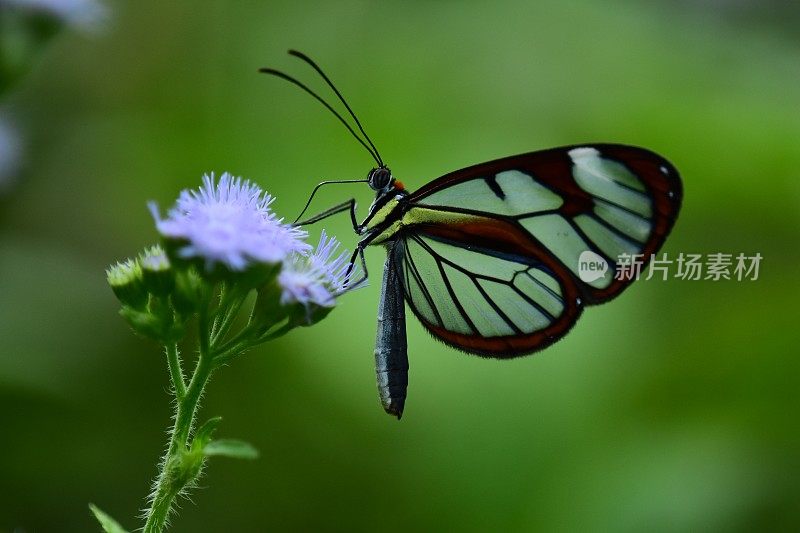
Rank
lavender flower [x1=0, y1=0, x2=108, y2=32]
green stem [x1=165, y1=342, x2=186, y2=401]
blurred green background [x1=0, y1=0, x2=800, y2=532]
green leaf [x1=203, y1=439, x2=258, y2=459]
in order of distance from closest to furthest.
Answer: green leaf [x1=203, y1=439, x2=258, y2=459] → green stem [x1=165, y1=342, x2=186, y2=401] → lavender flower [x1=0, y1=0, x2=108, y2=32] → blurred green background [x1=0, y1=0, x2=800, y2=532]

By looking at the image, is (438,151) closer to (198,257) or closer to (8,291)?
(8,291)

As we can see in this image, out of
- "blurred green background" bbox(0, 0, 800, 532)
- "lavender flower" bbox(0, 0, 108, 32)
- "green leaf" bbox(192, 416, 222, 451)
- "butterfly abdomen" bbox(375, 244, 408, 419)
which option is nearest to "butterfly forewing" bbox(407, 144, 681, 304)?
"butterfly abdomen" bbox(375, 244, 408, 419)

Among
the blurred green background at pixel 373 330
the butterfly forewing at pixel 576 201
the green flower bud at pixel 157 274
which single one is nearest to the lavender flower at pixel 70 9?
the blurred green background at pixel 373 330

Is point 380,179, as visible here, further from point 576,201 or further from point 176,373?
point 176,373

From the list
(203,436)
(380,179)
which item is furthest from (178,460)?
(380,179)

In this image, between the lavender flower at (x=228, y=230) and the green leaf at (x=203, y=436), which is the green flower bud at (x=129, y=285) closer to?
the lavender flower at (x=228, y=230)

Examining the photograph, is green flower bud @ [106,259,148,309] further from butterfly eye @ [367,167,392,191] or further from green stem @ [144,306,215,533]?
butterfly eye @ [367,167,392,191]
